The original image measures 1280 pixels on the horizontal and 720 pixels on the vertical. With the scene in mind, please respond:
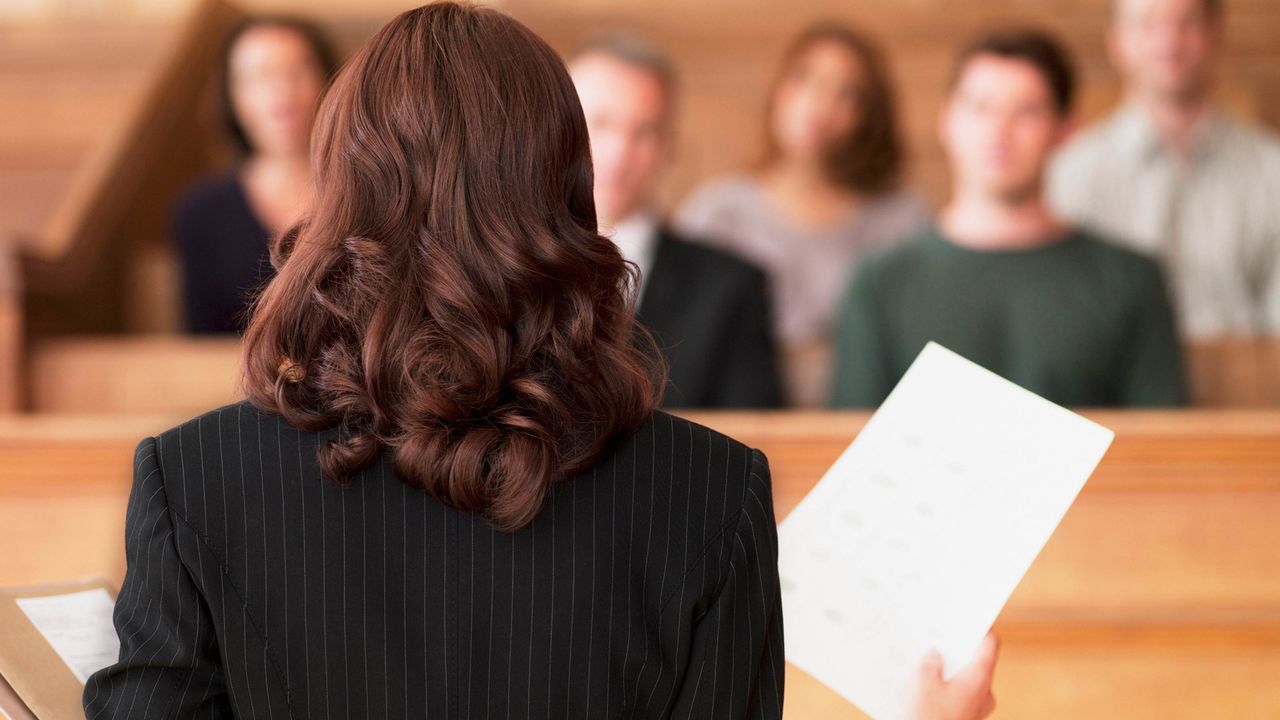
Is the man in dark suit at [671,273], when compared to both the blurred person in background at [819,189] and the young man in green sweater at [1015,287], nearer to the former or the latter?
the young man in green sweater at [1015,287]

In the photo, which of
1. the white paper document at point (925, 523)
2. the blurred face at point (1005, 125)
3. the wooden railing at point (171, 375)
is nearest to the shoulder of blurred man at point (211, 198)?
the wooden railing at point (171, 375)

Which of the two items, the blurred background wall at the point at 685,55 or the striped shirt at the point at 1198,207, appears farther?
the blurred background wall at the point at 685,55

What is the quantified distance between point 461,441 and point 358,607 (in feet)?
0.52

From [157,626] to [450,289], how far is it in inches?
13.5

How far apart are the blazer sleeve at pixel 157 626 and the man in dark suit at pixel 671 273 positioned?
70.3 inches

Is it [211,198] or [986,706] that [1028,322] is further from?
[211,198]

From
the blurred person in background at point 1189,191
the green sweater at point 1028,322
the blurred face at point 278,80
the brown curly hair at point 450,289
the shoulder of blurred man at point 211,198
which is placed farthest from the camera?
the blurred person in background at point 1189,191

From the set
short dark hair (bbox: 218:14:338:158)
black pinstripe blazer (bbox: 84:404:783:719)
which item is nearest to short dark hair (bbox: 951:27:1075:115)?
short dark hair (bbox: 218:14:338:158)

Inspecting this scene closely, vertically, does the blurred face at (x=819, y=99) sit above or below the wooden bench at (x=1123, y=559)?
above

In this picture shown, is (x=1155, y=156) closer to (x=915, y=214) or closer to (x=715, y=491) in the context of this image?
(x=915, y=214)

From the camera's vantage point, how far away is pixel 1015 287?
2768mm

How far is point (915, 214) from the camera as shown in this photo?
3707mm

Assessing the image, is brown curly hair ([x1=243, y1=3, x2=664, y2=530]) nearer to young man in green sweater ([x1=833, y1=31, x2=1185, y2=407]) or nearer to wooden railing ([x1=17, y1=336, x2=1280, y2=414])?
young man in green sweater ([x1=833, y1=31, x2=1185, y2=407])

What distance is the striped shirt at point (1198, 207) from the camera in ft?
12.5
